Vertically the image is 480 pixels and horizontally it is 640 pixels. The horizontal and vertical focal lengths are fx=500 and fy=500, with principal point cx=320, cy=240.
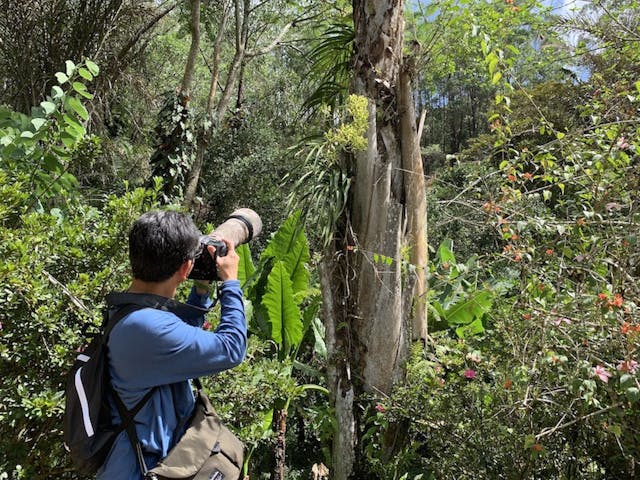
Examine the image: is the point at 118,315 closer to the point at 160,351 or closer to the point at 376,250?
the point at 160,351

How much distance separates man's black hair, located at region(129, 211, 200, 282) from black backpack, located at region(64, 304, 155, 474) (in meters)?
0.11

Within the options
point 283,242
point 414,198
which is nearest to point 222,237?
point 414,198

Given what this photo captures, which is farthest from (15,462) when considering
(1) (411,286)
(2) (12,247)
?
(1) (411,286)

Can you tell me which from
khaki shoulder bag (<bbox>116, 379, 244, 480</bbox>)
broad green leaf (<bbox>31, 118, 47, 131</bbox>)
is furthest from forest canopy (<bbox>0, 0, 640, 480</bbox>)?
khaki shoulder bag (<bbox>116, 379, 244, 480</bbox>)

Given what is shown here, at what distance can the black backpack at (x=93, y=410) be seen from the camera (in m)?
1.40

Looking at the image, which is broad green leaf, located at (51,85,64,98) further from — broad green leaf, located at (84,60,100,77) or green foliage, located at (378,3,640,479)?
green foliage, located at (378,3,640,479)

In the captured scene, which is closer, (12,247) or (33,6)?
(12,247)

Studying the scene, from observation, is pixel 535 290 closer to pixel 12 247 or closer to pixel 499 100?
pixel 499 100

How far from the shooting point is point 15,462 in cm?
216

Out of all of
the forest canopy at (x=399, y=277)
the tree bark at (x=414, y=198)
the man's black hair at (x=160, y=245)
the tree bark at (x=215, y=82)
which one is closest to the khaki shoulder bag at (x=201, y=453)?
the man's black hair at (x=160, y=245)

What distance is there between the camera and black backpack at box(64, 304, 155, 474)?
140 centimetres

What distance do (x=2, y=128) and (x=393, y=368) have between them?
271 centimetres

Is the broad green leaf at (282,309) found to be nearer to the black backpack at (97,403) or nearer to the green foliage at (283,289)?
the green foliage at (283,289)

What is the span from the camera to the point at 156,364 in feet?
4.53
